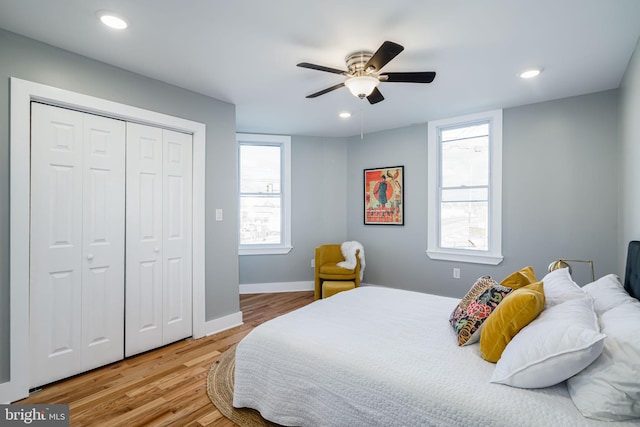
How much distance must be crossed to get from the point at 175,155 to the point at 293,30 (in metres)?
1.68

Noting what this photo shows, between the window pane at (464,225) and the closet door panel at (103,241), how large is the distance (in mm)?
3626

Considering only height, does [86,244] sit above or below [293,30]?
below

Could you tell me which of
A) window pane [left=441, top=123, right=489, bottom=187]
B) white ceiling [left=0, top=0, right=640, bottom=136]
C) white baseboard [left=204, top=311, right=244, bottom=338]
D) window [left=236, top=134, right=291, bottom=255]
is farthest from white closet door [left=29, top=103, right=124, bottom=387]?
window pane [left=441, top=123, right=489, bottom=187]

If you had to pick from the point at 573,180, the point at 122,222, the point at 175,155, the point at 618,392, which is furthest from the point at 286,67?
the point at 573,180

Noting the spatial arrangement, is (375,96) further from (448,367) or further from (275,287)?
(275,287)

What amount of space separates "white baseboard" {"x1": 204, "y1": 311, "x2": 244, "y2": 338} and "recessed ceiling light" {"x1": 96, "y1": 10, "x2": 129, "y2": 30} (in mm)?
2613

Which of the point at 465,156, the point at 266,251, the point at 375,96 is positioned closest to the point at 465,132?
the point at 465,156

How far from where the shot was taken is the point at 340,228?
5.09m

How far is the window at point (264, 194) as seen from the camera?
15.7 ft

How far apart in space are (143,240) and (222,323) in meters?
1.22

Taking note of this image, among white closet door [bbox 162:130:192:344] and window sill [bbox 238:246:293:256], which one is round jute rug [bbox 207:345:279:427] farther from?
window sill [bbox 238:246:293:256]

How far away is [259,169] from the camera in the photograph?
4.86m

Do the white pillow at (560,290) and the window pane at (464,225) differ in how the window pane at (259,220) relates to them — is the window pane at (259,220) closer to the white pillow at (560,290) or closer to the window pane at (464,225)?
the window pane at (464,225)

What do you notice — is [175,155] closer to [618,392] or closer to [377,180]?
[377,180]
